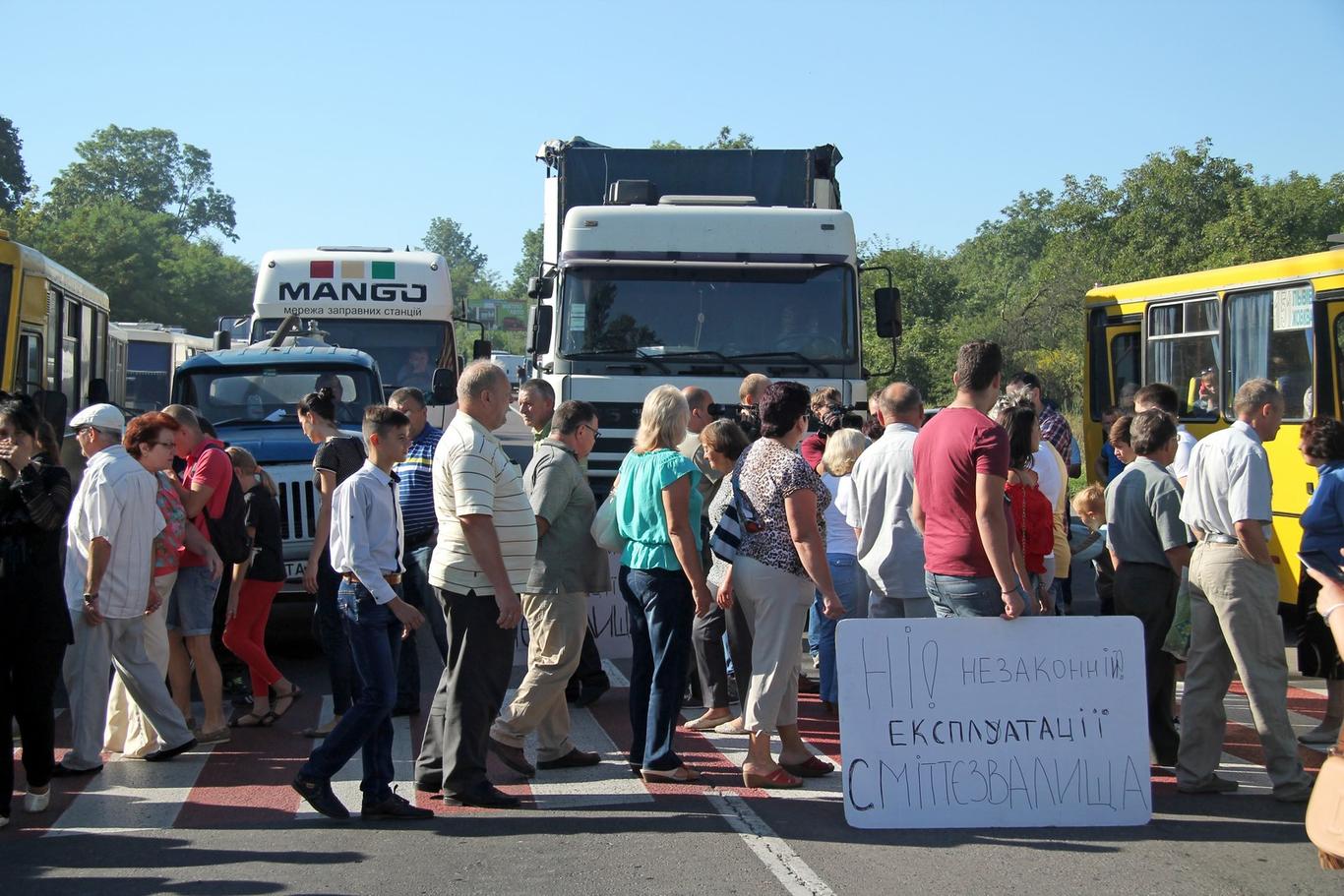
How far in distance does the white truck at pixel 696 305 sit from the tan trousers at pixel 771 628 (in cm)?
613

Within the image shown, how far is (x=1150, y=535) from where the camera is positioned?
7148mm

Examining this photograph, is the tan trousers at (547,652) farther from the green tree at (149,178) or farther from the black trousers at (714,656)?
the green tree at (149,178)

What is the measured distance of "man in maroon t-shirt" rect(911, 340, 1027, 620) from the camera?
6.27 m

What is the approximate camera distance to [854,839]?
6148 mm

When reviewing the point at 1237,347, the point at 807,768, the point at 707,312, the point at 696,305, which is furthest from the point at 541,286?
the point at 807,768

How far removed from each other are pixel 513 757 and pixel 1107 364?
10.8 metres

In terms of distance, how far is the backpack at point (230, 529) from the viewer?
27.0 feet

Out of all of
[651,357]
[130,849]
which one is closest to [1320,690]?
[651,357]

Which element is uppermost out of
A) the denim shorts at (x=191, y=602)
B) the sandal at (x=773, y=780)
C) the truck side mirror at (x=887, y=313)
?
the truck side mirror at (x=887, y=313)

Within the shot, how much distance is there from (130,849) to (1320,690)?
769 cm

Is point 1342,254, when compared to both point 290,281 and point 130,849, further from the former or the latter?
point 290,281

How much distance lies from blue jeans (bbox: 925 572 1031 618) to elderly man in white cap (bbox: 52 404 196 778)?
4.00 meters

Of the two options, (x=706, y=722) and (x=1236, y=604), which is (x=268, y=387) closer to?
(x=706, y=722)

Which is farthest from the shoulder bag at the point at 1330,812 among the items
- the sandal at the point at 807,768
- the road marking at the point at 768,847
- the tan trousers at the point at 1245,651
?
the sandal at the point at 807,768
